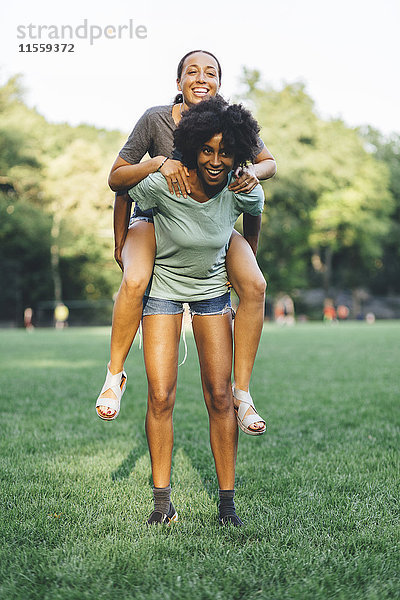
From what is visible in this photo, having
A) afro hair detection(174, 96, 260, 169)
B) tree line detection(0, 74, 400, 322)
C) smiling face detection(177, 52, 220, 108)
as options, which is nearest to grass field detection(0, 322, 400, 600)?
afro hair detection(174, 96, 260, 169)

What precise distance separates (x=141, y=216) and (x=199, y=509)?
1797 millimetres

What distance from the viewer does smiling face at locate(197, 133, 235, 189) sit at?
310cm

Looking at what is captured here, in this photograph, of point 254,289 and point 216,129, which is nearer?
point 216,129

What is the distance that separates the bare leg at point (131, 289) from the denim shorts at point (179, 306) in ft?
0.26

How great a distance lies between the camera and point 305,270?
5862cm

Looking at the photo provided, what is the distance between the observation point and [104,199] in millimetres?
42781

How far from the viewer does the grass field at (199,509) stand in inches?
105

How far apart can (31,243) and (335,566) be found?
4187 centimetres

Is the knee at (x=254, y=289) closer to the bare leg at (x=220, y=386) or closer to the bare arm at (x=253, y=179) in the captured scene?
the bare leg at (x=220, y=386)

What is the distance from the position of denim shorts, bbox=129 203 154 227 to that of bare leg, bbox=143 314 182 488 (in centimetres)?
58

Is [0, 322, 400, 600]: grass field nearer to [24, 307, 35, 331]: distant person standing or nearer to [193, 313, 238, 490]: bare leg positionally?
[193, 313, 238, 490]: bare leg

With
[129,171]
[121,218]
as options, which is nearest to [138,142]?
[129,171]

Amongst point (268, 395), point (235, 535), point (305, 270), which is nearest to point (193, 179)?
point (235, 535)

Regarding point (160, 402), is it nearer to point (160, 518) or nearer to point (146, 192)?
point (160, 518)
